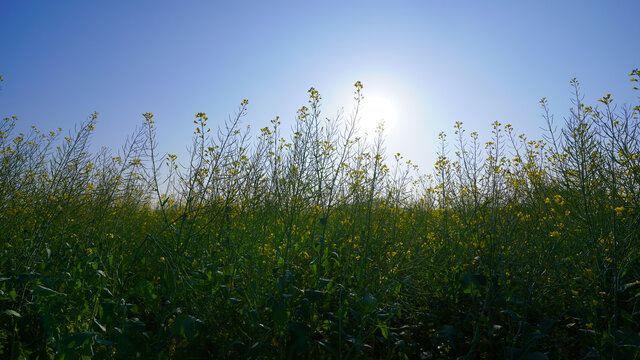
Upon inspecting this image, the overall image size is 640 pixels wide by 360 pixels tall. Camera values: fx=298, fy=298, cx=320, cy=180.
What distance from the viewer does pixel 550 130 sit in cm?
296

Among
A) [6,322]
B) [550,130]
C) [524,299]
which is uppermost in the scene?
[550,130]

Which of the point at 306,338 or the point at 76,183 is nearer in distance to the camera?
the point at 306,338

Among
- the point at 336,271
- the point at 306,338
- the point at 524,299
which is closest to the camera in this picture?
the point at 306,338

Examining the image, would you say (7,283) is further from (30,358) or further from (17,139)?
(17,139)

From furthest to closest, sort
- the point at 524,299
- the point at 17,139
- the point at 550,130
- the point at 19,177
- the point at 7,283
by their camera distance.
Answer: the point at 17,139 → the point at 19,177 → the point at 550,130 → the point at 7,283 → the point at 524,299

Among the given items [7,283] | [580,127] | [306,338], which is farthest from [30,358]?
[580,127]

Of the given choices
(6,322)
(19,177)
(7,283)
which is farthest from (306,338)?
(19,177)

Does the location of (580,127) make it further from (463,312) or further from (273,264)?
(273,264)

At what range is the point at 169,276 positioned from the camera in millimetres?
2025

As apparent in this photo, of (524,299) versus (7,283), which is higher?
(524,299)

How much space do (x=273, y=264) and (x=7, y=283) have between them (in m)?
2.09

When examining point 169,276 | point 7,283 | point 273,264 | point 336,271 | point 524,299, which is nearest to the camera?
point 524,299

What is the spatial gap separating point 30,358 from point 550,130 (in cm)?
455

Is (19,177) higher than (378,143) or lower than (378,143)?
lower
